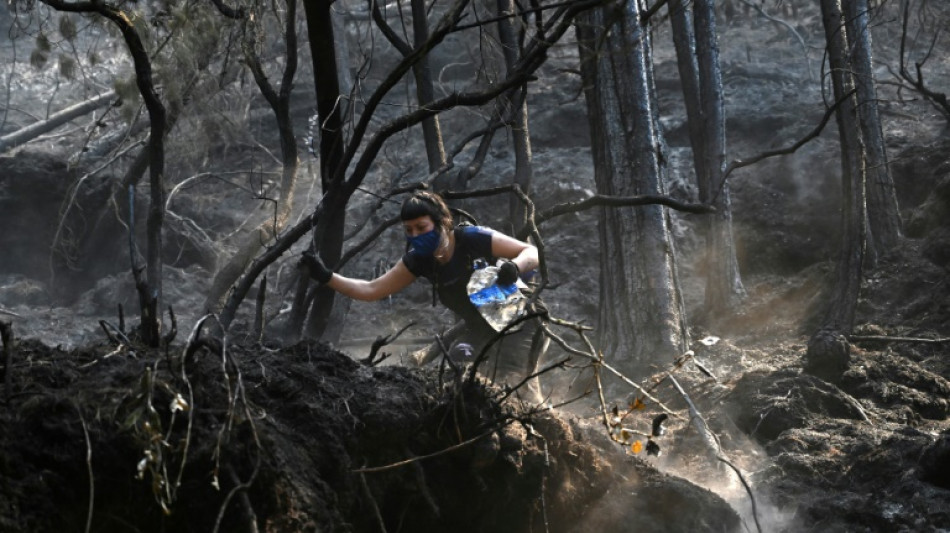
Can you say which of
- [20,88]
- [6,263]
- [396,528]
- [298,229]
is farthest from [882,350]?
[20,88]

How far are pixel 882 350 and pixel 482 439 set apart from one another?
5.74 meters

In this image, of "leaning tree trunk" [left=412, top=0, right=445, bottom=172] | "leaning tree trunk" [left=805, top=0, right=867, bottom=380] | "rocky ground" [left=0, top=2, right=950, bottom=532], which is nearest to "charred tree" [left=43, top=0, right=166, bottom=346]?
"rocky ground" [left=0, top=2, right=950, bottom=532]

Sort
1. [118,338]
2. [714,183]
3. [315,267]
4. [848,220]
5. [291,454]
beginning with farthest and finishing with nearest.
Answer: [714,183], [848,220], [315,267], [118,338], [291,454]

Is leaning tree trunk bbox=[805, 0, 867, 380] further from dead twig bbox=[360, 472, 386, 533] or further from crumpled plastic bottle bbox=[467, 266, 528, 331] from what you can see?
dead twig bbox=[360, 472, 386, 533]

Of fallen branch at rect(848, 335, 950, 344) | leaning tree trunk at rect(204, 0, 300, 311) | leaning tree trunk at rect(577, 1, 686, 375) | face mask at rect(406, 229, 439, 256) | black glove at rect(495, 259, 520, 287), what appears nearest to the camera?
black glove at rect(495, 259, 520, 287)

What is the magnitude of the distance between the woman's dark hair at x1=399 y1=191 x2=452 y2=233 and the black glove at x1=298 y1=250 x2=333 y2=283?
1.85 ft

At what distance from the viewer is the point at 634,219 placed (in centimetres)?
795

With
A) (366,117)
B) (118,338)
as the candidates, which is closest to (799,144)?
(366,117)

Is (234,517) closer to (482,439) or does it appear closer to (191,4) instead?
(482,439)

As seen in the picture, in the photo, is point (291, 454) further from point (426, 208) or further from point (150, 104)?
point (150, 104)

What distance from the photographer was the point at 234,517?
291cm

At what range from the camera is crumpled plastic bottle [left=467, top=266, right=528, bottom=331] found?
5148mm

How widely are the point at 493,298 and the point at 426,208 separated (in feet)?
2.09

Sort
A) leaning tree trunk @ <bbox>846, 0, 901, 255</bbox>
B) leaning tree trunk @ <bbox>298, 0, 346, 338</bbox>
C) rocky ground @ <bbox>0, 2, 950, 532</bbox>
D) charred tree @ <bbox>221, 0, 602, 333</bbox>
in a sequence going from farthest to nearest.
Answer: leaning tree trunk @ <bbox>846, 0, 901, 255</bbox> < leaning tree trunk @ <bbox>298, 0, 346, 338</bbox> < charred tree @ <bbox>221, 0, 602, 333</bbox> < rocky ground @ <bbox>0, 2, 950, 532</bbox>
